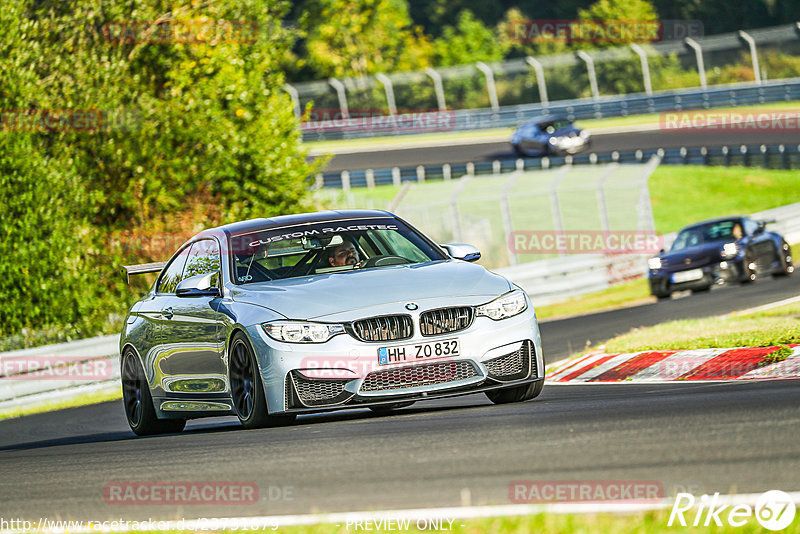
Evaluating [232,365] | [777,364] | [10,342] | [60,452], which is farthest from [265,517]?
[10,342]

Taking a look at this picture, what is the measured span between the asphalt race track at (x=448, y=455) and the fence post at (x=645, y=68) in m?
44.0

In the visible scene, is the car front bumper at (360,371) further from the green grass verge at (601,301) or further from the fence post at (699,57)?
the fence post at (699,57)

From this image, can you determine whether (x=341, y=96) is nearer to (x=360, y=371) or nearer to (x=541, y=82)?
(x=541, y=82)

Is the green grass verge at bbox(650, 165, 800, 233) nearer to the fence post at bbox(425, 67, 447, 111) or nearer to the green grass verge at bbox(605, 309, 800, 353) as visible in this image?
the fence post at bbox(425, 67, 447, 111)

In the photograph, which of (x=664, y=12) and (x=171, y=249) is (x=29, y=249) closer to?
(x=171, y=249)

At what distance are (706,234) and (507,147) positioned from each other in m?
30.0

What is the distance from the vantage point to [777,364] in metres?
A: 9.98

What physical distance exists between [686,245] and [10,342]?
37.2ft

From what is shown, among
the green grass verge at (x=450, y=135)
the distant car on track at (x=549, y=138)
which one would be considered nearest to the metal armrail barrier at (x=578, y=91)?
the green grass verge at (x=450, y=135)

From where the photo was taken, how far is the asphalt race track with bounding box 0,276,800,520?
17.7 ft

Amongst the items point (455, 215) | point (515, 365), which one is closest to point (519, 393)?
point (515, 365)

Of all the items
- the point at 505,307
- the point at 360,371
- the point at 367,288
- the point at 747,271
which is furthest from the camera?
the point at 747,271

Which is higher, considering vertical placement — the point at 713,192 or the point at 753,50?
the point at 753,50

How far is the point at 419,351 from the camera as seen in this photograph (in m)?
8.07
